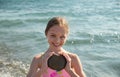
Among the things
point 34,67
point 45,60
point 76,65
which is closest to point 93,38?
point 76,65

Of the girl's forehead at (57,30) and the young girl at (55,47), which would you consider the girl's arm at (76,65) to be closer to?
the young girl at (55,47)

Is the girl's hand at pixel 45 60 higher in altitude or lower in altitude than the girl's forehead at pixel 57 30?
lower

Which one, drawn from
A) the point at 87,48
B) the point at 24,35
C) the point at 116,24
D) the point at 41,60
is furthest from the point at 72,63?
the point at 116,24

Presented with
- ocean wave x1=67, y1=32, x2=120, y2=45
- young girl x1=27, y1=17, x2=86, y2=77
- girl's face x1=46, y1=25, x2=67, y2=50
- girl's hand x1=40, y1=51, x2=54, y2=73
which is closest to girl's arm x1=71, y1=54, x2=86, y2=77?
young girl x1=27, y1=17, x2=86, y2=77

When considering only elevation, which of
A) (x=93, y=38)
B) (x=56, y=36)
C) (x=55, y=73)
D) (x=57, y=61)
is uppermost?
(x=56, y=36)

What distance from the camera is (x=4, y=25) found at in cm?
1367

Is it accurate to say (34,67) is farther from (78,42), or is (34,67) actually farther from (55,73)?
(78,42)

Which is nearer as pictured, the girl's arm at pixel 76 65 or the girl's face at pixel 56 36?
the girl's face at pixel 56 36

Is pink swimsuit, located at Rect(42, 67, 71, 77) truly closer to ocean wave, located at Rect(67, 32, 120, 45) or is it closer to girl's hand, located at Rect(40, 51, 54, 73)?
girl's hand, located at Rect(40, 51, 54, 73)

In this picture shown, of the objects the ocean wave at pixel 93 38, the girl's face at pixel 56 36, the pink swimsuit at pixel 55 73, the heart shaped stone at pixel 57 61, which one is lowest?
the ocean wave at pixel 93 38

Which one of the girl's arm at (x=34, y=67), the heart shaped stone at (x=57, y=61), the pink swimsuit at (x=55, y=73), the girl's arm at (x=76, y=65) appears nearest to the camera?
the heart shaped stone at (x=57, y=61)

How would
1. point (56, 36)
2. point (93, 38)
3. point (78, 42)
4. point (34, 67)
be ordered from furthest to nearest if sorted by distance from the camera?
point (93, 38)
point (78, 42)
point (34, 67)
point (56, 36)

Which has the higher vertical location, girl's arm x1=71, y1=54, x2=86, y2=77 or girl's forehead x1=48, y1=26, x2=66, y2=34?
girl's forehead x1=48, y1=26, x2=66, y2=34

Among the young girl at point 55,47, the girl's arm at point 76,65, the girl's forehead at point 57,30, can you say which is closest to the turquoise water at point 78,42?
the girl's arm at point 76,65
